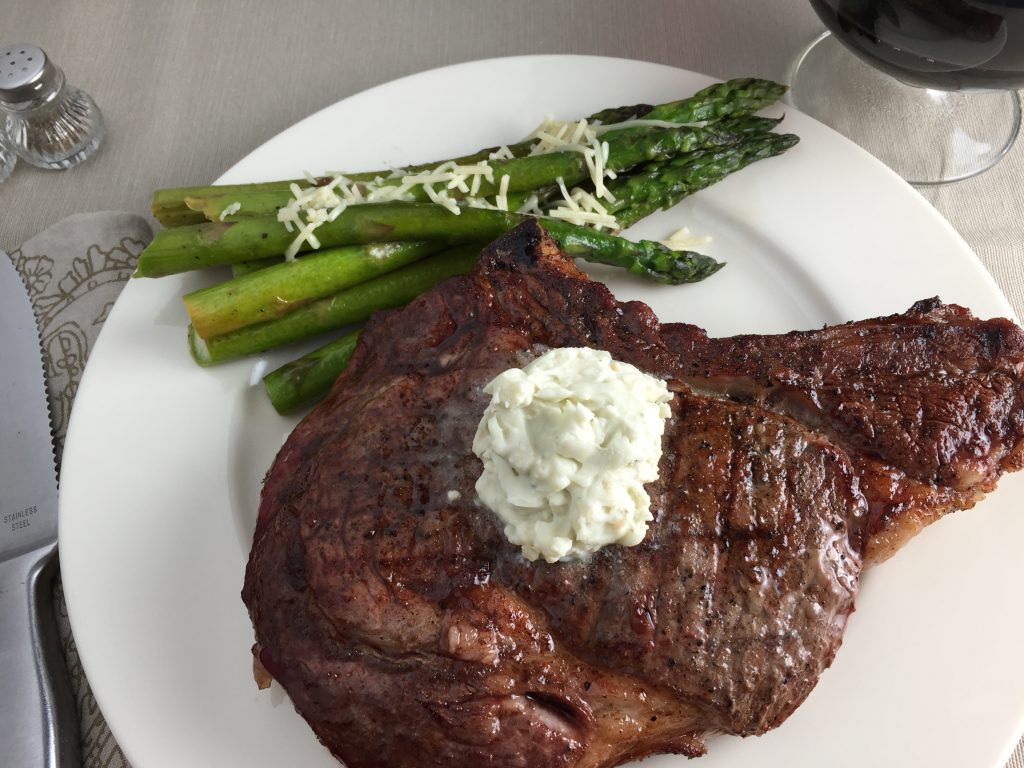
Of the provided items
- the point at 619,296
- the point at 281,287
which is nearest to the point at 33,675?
the point at 281,287

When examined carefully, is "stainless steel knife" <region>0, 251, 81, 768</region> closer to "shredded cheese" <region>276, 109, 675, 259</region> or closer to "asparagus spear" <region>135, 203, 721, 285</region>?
"asparagus spear" <region>135, 203, 721, 285</region>

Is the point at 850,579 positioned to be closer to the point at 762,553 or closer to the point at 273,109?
the point at 762,553

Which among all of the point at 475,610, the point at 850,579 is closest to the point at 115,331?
the point at 475,610

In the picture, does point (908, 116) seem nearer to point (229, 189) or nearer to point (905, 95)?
point (905, 95)

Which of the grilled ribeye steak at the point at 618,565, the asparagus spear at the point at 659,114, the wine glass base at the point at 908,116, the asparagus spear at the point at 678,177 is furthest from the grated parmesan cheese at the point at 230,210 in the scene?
the wine glass base at the point at 908,116

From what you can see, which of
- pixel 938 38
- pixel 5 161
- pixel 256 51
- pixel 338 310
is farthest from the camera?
pixel 256 51

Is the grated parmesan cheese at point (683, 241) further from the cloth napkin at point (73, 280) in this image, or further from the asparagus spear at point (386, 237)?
the cloth napkin at point (73, 280)
